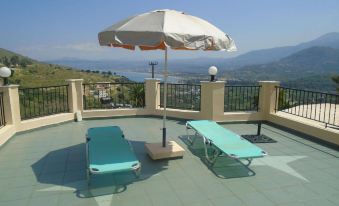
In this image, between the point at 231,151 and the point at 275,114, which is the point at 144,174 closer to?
the point at 231,151

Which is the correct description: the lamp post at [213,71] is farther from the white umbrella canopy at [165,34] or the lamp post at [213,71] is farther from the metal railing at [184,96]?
the white umbrella canopy at [165,34]

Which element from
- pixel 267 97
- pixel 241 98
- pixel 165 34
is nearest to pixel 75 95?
pixel 241 98

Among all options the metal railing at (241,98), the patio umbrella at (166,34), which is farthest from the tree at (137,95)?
the patio umbrella at (166,34)

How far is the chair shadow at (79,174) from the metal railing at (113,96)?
373 centimetres

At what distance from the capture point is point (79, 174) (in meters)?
4.39

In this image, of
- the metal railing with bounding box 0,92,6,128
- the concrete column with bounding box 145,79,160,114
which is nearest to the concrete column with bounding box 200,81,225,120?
the concrete column with bounding box 145,79,160,114

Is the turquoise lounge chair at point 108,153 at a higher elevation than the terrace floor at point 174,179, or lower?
higher

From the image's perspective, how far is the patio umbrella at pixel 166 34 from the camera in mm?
3721

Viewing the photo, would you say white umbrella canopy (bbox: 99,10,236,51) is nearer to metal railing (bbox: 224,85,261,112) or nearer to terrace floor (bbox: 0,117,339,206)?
terrace floor (bbox: 0,117,339,206)

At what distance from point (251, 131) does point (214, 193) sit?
3.69 meters

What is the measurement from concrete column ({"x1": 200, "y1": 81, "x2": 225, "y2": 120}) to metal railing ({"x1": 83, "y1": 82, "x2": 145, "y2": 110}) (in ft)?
7.72

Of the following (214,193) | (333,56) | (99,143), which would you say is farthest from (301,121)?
(333,56)

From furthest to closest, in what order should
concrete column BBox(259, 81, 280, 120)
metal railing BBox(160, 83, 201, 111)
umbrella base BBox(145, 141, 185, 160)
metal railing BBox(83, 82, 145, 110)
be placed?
metal railing BBox(83, 82, 145, 110)
metal railing BBox(160, 83, 201, 111)
concrete column BBox(259, 81, 280, 120)
umbrella base BBox(145, 141, 185, 160)

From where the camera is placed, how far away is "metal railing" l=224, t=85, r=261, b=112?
26.6 feet
